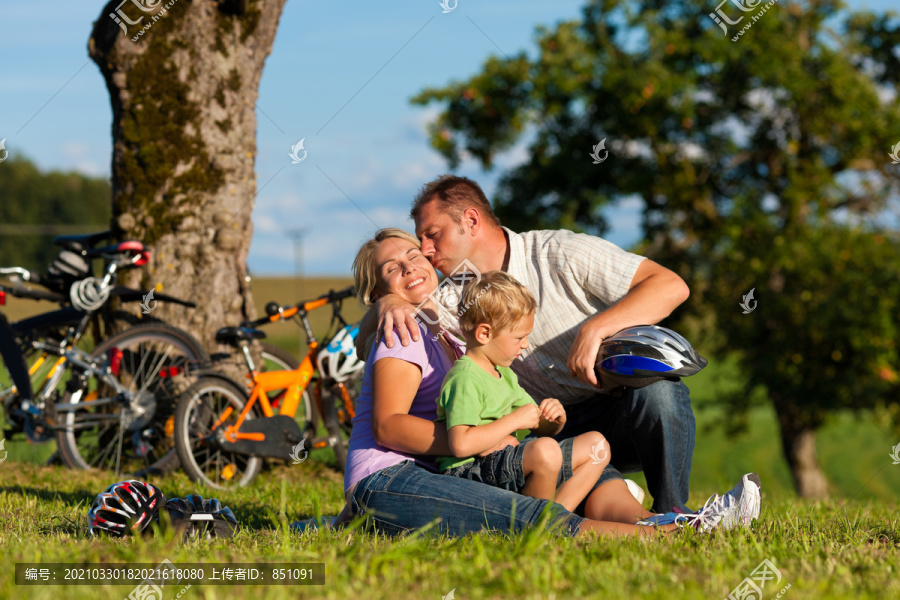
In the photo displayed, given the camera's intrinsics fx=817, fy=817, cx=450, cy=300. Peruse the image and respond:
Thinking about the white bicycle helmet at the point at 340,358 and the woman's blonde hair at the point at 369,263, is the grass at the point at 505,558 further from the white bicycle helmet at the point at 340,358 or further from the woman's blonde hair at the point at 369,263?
the white bicycle helmet at the point at 340,358

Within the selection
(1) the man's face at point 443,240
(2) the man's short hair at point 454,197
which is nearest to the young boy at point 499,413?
(1) the man's face at point 443,240

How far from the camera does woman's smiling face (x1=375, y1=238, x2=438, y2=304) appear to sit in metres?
3.14

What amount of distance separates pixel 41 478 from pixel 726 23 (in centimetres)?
888

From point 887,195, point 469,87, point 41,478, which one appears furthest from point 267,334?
point 887,195

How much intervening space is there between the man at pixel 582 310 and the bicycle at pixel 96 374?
2586mm

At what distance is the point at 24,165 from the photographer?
53031mm

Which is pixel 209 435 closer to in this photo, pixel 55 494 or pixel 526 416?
pixel 55 494

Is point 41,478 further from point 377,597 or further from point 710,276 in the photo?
point 710,276

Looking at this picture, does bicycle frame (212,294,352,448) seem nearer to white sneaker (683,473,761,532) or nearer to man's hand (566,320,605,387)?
man's hand (566,320,605,387)

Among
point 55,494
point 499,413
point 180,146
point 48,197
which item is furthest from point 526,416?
point 48,197

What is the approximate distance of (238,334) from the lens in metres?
5.45

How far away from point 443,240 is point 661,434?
3.88ft

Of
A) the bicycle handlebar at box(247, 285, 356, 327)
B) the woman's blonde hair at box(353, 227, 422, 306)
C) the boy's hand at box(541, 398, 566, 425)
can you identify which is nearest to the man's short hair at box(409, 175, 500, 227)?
the woman's blonde hair at box(353, 227, 422, 306)

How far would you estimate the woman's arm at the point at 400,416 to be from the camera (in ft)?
9.27
